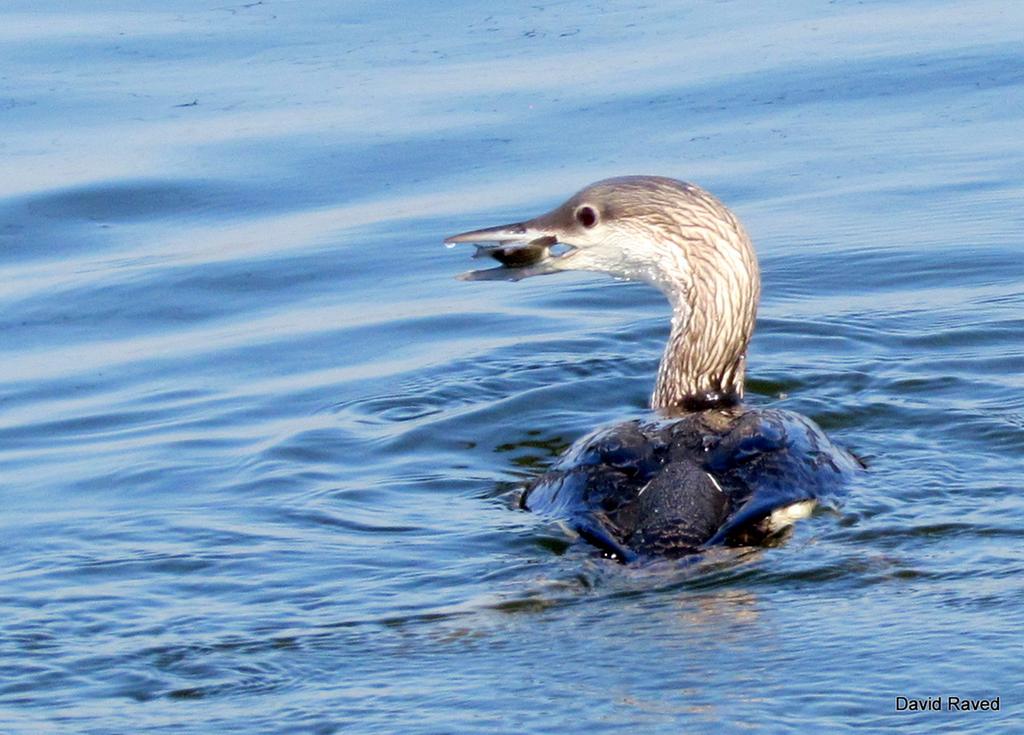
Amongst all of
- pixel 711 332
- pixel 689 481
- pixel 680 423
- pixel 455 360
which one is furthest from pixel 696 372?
pixel 689 481

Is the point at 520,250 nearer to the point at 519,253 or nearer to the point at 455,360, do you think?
the point at 519,253

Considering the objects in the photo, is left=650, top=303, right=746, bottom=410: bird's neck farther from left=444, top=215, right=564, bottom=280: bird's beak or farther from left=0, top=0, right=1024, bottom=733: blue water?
left=444, top=215, right=564, bottom=280: bird's beak

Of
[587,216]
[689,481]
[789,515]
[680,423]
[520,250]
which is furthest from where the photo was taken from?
[520,250]

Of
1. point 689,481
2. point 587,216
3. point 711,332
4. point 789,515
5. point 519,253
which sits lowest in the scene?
point 789,515

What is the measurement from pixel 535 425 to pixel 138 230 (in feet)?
11.7

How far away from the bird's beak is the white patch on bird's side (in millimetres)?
1818

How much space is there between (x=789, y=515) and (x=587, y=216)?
185 centimetres

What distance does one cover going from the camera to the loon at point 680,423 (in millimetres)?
6055

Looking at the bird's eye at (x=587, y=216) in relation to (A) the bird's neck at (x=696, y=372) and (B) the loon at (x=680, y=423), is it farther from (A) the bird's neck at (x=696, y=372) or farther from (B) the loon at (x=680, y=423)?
(A) the bird's neck at (x=696, y=372)

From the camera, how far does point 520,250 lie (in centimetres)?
783

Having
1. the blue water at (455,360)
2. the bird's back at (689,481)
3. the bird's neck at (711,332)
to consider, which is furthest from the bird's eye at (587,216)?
the bird's back at (689,481)

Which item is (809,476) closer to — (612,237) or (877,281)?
(612,237)

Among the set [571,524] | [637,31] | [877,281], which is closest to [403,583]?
[571,524]

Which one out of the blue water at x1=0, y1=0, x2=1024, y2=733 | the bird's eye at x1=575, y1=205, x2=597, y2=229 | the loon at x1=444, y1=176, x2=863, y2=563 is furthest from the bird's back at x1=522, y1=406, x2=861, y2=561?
the bird's eye at x1=575, y1=205, x2=597, y2=229
